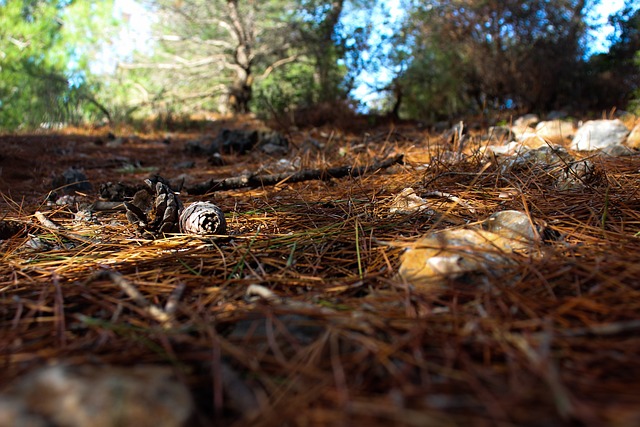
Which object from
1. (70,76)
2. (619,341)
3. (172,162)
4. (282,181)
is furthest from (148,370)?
(70,76)

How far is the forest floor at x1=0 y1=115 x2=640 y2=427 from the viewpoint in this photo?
2.09 ft

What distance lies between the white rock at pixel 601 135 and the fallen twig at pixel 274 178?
223 cm

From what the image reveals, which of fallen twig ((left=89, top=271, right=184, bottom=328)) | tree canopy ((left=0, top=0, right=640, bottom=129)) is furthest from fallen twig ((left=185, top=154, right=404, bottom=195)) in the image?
tree canopy ((left=0, top=0, right=640, bottom=129))

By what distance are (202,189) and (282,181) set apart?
0.50 meters

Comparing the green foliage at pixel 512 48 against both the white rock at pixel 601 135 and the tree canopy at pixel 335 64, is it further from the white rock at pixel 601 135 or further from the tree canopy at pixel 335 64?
the white rock at pixel 601 135

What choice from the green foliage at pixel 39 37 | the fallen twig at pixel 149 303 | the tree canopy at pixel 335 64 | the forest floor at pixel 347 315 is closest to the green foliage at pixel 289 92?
the tree canopy at pixel 335 64

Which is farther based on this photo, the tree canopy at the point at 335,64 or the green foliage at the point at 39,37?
the green foliage at the point at 39,37

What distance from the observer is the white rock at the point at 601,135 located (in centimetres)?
362

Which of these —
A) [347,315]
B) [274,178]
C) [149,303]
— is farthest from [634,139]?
[149,303]

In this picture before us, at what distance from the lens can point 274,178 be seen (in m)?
2.52

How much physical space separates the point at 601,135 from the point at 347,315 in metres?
3.92

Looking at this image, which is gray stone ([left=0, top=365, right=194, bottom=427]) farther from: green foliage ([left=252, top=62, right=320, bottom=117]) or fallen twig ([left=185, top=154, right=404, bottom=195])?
green foliage ([left=252, top=62, right=320, bottom=117])

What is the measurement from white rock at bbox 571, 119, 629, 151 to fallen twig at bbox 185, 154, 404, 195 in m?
2.23

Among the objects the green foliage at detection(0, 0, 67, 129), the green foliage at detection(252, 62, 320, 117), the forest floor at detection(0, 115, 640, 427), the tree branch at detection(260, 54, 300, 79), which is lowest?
the forest floor at detection(0, 115, 640, 427)
